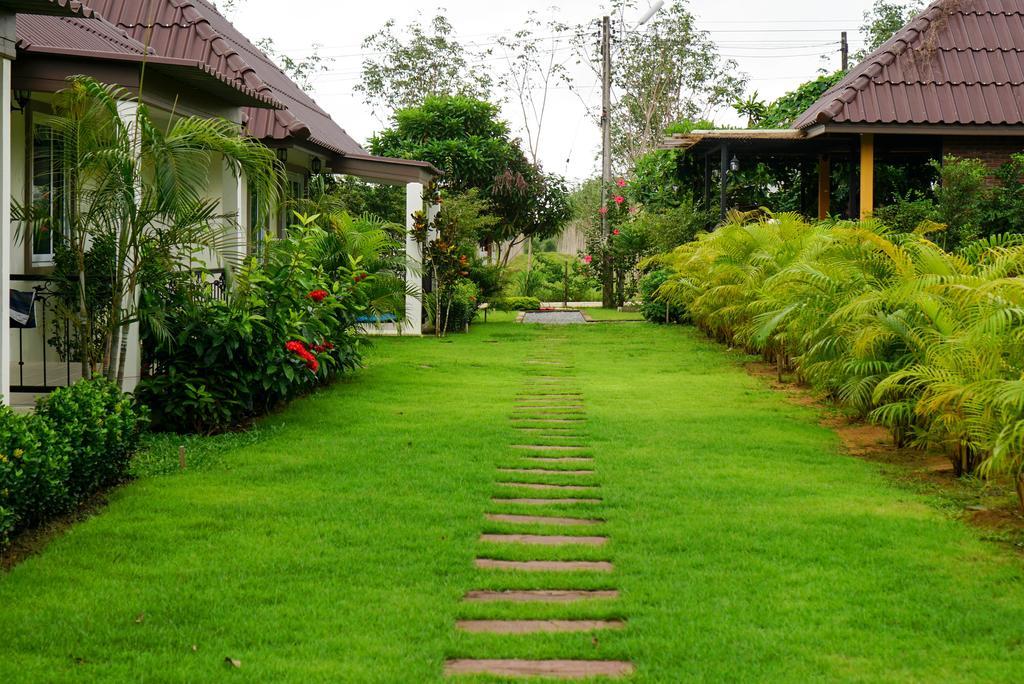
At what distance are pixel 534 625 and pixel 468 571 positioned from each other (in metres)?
→ 0.75

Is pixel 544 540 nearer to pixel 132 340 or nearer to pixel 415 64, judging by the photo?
pixel 132 340

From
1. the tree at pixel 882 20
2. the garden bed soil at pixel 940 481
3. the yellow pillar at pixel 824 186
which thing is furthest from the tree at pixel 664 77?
the garden bed soil at pixel 940 481

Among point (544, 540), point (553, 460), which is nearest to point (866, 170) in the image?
point (553, 460)

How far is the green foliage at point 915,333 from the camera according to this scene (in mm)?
→ 6645

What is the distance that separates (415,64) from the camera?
42.4 m

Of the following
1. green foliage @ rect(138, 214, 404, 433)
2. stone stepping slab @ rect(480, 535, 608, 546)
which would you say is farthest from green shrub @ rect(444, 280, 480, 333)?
stone stepping slab @ rect(480, 535, 608, 546)

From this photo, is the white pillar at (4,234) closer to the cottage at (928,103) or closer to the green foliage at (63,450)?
the green foliage at (63,450)

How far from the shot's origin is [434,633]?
4.57 meters

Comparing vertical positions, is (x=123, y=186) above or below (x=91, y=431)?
above

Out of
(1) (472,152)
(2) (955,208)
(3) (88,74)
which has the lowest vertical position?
(2) (955,208)

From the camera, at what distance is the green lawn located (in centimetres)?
432

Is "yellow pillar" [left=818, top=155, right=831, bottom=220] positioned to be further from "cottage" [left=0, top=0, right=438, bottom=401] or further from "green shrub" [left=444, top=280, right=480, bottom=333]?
"cottage" [left=0, top=0, right=438, bottom=401]

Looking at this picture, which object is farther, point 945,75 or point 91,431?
point 945,75

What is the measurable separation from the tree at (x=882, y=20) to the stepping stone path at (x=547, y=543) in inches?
1273
